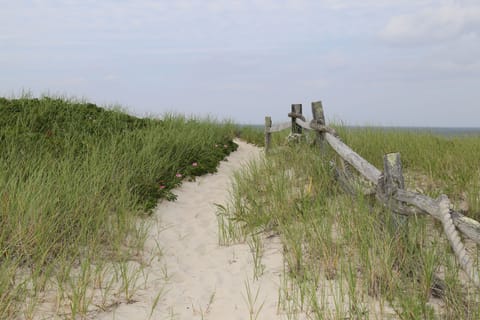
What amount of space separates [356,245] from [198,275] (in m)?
1.83

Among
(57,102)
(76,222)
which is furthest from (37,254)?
(57,102)

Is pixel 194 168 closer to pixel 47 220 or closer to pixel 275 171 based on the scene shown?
pixel 275 171

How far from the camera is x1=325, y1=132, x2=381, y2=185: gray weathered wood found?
5.13 m

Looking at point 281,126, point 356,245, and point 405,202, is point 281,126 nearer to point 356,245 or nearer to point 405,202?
point 356,245

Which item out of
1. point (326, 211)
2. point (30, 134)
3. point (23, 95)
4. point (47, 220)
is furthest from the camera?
point (23, 95)

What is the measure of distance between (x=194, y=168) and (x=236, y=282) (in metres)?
4.49

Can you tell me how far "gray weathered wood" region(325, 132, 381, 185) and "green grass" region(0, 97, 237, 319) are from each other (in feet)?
9.65

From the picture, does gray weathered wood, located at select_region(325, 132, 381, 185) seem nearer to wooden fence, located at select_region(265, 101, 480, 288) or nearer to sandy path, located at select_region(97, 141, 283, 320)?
wooden fence, located at select_region(265, 101, 480, 288)

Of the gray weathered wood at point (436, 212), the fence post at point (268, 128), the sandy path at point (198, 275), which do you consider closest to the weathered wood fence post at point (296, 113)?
the fence post at point (268, 128)

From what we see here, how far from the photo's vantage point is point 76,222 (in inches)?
217

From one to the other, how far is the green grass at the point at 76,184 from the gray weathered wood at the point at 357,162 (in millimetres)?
2941

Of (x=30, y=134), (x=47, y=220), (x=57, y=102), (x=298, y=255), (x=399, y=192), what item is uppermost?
(x=57, y=102)

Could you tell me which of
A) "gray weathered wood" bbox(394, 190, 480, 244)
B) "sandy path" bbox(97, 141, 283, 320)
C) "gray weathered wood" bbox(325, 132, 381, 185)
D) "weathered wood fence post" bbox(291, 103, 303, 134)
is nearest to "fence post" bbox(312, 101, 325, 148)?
"gray weathered wood" bbox(325, 132, 381, 185)

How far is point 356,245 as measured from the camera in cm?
472
